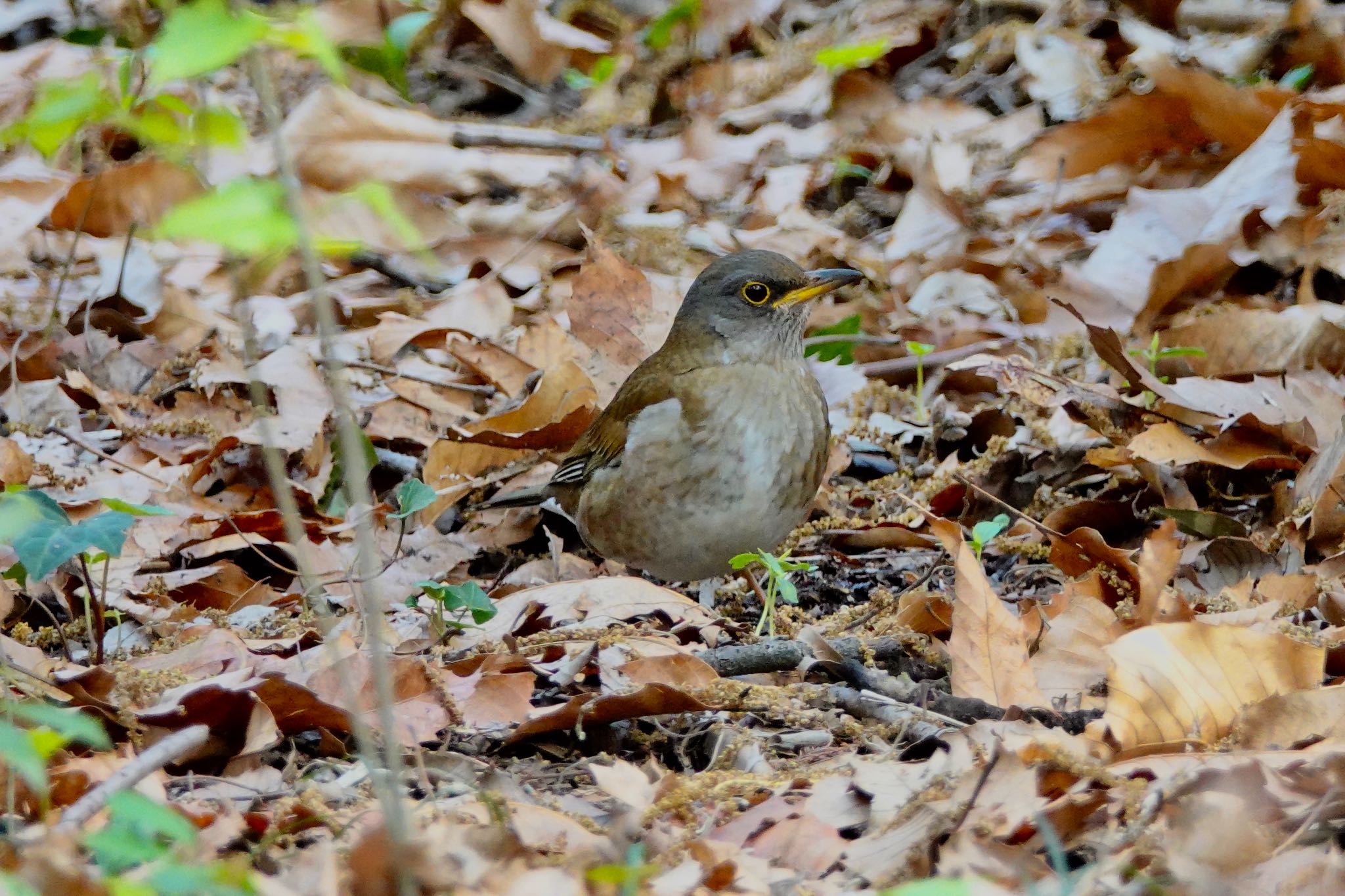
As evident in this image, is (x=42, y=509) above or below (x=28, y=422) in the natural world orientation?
above

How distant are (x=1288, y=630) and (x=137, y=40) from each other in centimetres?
514

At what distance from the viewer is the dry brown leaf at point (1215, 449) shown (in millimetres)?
4598

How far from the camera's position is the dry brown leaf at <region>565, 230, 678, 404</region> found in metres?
6.20

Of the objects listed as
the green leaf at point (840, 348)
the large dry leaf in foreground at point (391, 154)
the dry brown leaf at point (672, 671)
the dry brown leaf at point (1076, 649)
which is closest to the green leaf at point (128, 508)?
the dry brown leaf at point (672, 671)

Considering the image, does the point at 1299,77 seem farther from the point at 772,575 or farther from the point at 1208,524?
the point at 772,575

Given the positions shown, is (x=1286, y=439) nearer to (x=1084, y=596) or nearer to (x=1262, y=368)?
(x=1262, y=368)

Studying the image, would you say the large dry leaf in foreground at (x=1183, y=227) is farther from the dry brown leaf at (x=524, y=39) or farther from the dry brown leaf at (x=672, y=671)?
the dry brown leaf at (x=524, y=39)

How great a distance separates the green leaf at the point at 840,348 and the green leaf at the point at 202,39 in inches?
179

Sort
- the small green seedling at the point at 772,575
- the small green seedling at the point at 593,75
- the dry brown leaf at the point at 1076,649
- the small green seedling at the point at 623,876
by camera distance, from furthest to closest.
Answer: the small green seedling at the point at 593,75
the small green seedling at the point at 772,575
the dry brown leaf at the point at 1076,649
the small green seedling at the point at 623,876

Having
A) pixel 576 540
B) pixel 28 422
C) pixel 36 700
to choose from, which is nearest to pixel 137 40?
pixel 28 422

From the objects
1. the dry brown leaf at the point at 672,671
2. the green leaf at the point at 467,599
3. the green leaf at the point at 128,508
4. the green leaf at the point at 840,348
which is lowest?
the green leaf at the point at 840,348

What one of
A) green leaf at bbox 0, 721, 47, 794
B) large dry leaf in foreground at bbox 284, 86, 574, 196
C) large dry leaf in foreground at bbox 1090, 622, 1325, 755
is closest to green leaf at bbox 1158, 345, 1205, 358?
large dry leaf in foreground at bbox 1090, 622, 1325, 755

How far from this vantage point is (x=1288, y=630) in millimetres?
3506

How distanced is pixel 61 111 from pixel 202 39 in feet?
1.80
